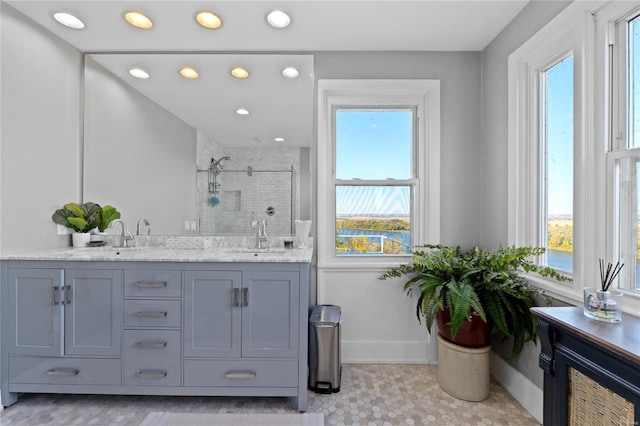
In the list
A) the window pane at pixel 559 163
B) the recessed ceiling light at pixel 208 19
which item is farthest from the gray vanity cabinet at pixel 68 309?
the window pane at pixel 559 163

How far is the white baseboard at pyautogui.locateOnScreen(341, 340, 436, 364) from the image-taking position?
7.27 ft

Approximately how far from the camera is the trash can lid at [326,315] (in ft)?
5.94

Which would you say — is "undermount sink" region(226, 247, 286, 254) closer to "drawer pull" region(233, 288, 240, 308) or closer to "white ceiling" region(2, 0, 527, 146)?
"drawer pull" region(233, 288, 240, 308)

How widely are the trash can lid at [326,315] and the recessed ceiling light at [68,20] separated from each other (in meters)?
2.54

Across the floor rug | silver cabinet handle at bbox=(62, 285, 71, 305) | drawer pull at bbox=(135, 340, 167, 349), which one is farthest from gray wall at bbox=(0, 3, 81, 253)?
the floor rug

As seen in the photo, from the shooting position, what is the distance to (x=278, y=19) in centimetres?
183

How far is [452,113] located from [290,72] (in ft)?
4.35

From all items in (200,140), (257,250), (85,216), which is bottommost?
(257,250)

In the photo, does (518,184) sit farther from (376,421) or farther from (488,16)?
(376,421)

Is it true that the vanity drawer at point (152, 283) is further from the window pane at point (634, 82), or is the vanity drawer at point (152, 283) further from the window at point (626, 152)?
the window pane at point (634, 82)

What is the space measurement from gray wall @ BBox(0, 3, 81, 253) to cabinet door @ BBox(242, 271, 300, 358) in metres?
1.55

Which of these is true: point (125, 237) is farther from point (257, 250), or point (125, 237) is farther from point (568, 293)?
point (568, 293)

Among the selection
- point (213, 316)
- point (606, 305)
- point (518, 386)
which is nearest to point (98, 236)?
point (213, 316)

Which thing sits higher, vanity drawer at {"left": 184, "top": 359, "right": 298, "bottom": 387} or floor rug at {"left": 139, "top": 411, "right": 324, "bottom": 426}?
vanity drawer at {"left": 184, "top": 359, "right": 298, "bottom": 387}
